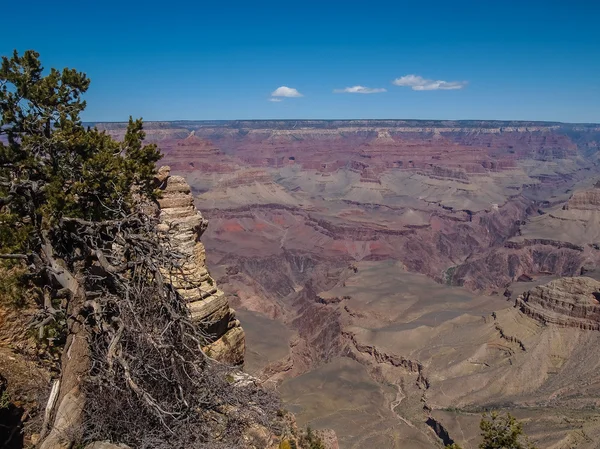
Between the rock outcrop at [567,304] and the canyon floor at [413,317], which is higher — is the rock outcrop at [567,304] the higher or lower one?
the higher one

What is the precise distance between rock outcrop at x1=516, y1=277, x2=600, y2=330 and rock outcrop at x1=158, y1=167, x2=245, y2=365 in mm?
48603

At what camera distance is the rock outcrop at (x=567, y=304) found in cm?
5200

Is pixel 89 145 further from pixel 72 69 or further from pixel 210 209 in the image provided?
pixel 210 209

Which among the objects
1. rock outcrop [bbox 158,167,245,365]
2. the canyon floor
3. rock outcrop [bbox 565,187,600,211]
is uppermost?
rock outcrop [bbox 158,167,245,365]

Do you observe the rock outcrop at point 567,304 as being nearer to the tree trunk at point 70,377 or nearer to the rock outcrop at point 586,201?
the tree trunk at point 70,377

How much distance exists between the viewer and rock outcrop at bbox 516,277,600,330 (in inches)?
2047

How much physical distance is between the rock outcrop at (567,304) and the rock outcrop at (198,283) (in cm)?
4860

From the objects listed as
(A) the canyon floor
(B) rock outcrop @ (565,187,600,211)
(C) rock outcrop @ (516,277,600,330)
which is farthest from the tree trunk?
(B) rock outcrop @ (565,187,600,211)

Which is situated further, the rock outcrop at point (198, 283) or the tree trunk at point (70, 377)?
the rock outcrop at point (198, 283)

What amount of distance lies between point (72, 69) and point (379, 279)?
73.9 m

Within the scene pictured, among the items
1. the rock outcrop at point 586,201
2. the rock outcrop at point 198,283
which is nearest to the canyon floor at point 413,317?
the rock outcrop at point 586,201

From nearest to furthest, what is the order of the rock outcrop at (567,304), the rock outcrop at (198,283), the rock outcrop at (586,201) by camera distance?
1. the rock outcrop at (198,283)
2. the rock outcrop at (567,304)
3. the rock outcrop at (586,201)

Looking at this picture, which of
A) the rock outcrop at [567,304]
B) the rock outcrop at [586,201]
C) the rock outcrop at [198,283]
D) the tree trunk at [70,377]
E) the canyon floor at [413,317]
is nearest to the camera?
the tree trunk at [70,377]

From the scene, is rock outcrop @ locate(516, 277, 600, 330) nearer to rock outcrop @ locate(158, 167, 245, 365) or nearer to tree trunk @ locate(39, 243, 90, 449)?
rock outcrop @ locate(158, 167, 245, 365)
